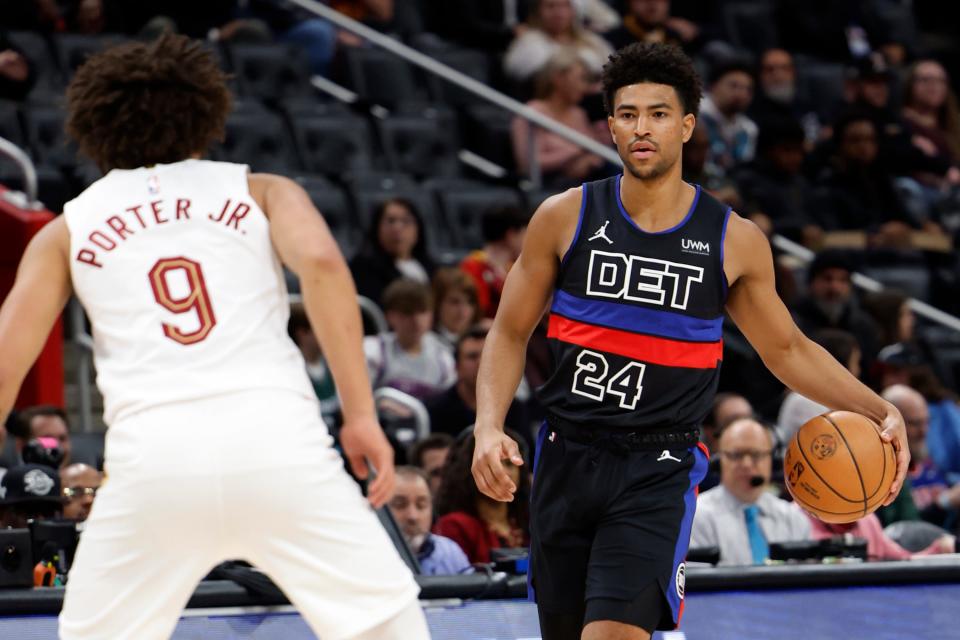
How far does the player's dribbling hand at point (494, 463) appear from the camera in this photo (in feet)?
13.7

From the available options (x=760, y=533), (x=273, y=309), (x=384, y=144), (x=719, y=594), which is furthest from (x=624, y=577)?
(x=384, y=144)

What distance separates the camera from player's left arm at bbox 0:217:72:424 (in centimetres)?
340

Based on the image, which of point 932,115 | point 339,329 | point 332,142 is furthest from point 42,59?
point 339,329

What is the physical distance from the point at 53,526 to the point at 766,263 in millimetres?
2381

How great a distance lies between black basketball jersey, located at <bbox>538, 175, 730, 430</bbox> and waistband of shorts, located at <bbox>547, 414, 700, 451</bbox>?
0.02 meters

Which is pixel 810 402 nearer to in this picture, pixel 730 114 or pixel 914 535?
pixel 914 535

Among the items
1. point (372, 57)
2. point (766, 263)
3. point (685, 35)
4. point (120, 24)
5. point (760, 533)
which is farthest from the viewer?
→ point (685, 35)

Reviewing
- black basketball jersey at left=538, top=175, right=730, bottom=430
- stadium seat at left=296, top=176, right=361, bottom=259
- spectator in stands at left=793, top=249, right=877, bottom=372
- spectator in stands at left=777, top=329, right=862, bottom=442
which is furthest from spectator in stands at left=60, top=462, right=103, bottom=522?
spectator in stands at left=793, top=249, right=877, bottom=372

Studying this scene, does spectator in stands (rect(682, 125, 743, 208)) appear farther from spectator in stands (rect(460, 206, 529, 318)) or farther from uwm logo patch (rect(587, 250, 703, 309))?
uwm logo patch (rect(587, 250, 703, 309))

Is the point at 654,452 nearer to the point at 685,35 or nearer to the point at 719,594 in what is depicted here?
the point at 719,594

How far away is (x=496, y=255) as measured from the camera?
30.3 ft

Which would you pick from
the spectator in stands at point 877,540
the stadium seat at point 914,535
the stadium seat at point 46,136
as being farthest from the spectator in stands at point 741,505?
the stadium seat at point 46,136

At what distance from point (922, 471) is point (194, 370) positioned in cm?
585

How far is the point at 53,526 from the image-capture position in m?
5.36
